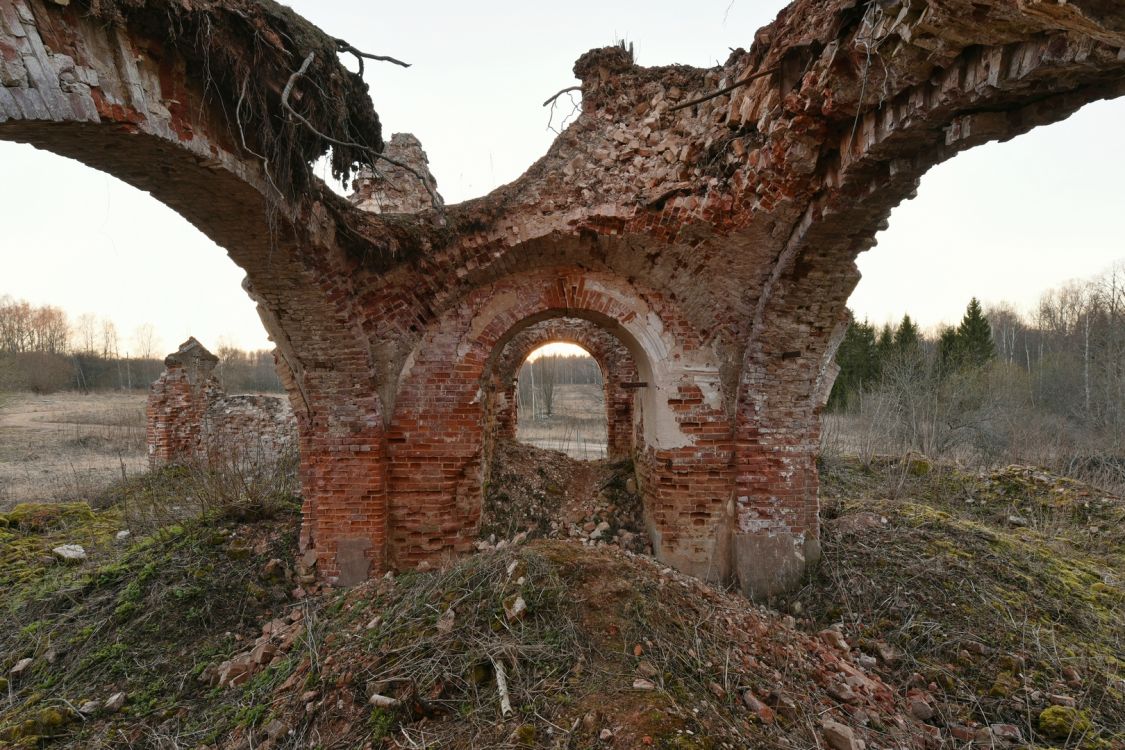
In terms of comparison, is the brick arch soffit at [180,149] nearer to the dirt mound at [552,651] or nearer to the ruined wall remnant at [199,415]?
the dirt mound at [552,651]

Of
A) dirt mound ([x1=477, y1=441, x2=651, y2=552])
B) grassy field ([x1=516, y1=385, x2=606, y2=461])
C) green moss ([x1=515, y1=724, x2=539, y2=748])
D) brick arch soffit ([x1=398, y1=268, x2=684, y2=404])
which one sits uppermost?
brick arch soffit ([x1=398, y1=268, x2=684, y2=404])

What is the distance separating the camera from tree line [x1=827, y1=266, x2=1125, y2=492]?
1333 centimetres

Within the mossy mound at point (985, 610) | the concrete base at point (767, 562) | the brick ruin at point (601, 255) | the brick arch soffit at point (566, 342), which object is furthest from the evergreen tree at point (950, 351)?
the concrete base at point (767, 562)

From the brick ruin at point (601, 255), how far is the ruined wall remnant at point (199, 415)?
24.5 ft

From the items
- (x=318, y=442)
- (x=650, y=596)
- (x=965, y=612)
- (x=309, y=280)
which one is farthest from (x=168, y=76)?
(x=965, y=612)

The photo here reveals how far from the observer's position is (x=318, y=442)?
4789 millimetres

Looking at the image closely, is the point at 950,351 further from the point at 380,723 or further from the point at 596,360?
the point at 380,723

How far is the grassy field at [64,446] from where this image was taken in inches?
413

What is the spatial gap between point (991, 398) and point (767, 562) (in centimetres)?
1598

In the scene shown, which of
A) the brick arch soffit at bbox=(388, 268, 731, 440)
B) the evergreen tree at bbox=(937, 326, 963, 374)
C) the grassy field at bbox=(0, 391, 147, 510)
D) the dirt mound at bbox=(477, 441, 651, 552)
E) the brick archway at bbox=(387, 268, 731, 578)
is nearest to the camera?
the brick archway at bbox=(387, 268, 731, 578)

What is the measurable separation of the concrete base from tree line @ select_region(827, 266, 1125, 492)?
26.6 feet

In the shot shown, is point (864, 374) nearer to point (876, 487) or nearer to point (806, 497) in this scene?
point (876, 487)

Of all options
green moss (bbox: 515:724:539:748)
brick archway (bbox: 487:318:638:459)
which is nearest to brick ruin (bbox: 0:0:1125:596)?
green moss (bbox: 515:724:539:748)

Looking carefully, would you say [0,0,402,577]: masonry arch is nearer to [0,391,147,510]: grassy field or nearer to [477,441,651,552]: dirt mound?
[477,441,651,552]: dirt mound
